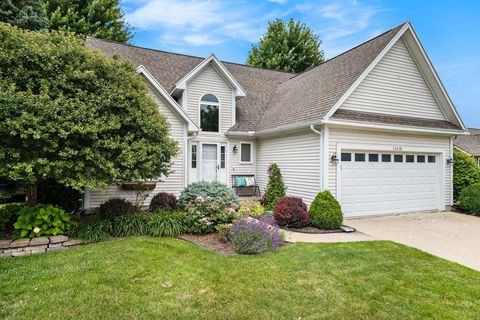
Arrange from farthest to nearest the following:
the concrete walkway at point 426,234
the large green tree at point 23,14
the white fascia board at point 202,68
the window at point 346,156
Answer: the large green tree at point 23,14
the white fascia board at point 202,68
the window at point 346,156
the concrete walkway at point 426,234

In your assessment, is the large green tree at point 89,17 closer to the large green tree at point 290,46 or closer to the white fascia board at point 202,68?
the white fascia board at point 202,68

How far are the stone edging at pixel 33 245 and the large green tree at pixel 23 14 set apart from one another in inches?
484

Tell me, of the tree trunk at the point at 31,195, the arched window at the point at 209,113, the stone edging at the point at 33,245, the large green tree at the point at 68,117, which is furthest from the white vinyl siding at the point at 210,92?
the stone edging at the point at 33,245

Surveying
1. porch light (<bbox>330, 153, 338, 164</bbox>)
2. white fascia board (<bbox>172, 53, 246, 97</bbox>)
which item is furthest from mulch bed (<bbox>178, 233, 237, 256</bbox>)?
white fascia board (<bbox>172, 53, 246, 97</bbox>)

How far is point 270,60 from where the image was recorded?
26.2 metres

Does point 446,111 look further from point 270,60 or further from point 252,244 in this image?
point 270,60

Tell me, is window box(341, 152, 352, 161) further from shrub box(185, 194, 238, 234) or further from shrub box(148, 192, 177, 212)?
shrub box(148, 192, 177, 212)

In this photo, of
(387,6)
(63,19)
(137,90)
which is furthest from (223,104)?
(63,19)

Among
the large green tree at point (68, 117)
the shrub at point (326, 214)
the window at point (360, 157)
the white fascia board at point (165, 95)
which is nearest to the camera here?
the large green tree at point (68, 117)

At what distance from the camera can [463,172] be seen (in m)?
12.6

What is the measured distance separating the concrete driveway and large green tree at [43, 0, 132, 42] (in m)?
21.7

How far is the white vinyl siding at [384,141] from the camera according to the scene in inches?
386

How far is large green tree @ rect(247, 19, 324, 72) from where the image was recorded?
26766mm

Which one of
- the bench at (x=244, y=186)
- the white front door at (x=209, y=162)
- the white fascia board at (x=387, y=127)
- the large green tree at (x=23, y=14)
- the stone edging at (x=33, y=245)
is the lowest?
the stone edging at (x=33, y=245)
